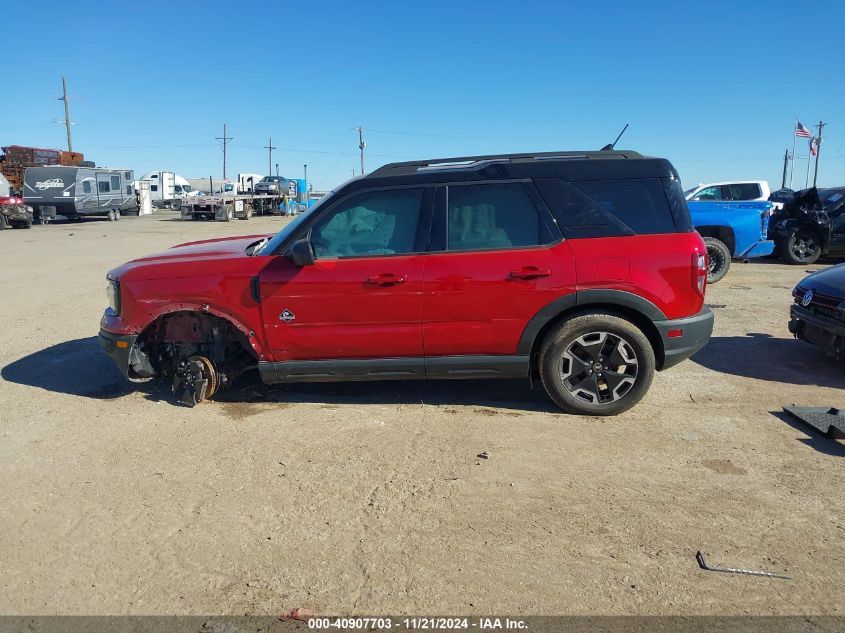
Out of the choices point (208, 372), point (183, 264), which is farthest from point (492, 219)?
point (208, 372)

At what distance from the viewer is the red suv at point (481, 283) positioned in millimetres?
4398

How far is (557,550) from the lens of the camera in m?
2.93

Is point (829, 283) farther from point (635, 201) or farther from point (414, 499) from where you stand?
point (414, 499)

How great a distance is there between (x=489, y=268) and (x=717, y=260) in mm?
7809

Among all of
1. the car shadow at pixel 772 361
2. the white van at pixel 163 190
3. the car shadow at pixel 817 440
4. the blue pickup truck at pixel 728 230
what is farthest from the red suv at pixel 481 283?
the white van at pixel 163 190

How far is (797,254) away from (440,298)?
40.6ft

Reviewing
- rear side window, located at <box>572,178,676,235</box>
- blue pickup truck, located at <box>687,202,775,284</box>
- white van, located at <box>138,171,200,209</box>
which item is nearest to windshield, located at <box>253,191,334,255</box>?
rear side window, located at <box>572,178,676,235</box>

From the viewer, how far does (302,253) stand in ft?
14.3

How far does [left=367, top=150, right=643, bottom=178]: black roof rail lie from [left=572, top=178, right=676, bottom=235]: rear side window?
0.27 metres

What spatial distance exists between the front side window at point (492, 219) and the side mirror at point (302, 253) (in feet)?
3.31

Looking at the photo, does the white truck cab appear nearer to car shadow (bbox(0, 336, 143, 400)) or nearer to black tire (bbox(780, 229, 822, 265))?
black tire (bbox(780, 229, 822, 265))

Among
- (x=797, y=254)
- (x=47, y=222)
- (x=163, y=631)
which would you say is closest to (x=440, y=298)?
(x=163, y=631)

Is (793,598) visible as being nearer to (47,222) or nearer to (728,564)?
(728,564)

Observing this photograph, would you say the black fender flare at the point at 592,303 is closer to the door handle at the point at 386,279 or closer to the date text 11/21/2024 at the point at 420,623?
the door handle at the point at 386,279
